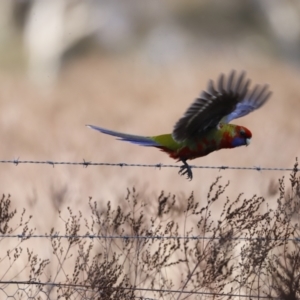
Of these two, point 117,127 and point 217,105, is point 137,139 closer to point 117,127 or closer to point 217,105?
point 217,105

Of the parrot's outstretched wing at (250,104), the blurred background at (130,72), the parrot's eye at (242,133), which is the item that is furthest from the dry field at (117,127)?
the parrot's outstretched wing at (250,104)

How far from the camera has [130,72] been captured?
1584 cm

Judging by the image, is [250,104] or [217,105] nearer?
[217,105]

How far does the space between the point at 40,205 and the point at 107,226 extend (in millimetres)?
3455

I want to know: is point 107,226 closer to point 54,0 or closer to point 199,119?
point 199,119

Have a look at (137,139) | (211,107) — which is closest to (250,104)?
(211,107)

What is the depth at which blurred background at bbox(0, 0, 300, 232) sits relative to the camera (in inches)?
420

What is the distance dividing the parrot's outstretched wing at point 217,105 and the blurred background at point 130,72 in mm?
4531

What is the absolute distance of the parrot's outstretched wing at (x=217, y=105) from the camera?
15.0 ft

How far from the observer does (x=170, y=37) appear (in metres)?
17.0

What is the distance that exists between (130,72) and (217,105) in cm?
1121

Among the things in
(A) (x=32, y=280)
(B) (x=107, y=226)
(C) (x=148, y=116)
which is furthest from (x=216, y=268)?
(C) (x=148, y=116)

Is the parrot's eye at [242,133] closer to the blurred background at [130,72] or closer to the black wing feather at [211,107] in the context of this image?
the black wing feather at [211,107]

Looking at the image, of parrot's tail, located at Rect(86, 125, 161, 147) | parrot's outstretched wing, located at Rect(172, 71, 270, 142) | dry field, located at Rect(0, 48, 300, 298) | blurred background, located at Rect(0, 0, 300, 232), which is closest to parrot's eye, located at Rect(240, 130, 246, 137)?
parrot's outstretched wing, located at Rect(172, 71, 270, 142)
